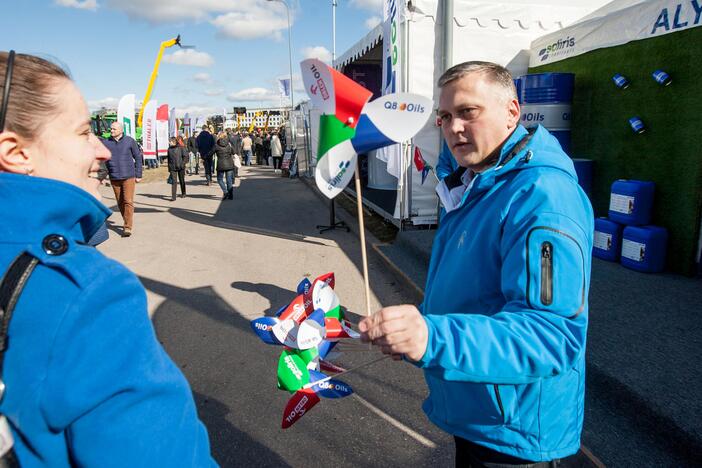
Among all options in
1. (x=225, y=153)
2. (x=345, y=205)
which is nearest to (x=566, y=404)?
(x=345, y=205)

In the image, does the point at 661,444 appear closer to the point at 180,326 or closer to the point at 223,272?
the point at 180,326

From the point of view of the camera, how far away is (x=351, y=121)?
1.89 m

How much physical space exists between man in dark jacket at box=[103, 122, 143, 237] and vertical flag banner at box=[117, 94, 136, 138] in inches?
233

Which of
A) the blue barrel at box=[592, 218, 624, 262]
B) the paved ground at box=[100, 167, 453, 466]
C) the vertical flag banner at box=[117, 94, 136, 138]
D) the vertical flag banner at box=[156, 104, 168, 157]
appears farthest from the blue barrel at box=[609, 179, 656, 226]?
the vertical flag banner at box=[156, 104, 168, 157]

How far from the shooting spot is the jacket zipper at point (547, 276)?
1.08 meters

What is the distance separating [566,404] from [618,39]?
549 cm

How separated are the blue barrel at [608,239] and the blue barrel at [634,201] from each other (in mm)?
115

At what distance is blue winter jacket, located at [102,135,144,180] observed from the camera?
7.82 metres

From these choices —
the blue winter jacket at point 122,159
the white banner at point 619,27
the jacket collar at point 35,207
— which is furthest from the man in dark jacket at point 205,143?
the jacket collar at point 35,207

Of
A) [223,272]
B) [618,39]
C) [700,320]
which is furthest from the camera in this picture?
[223,272]

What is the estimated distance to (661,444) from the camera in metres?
2.40

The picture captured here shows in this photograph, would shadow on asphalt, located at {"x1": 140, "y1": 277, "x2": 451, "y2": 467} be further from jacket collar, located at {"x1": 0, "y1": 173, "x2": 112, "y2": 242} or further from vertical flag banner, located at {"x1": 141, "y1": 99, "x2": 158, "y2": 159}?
vertical flag banner, located at {"x1": 141, "y1": 99, "x2": 158, "y2": 159}

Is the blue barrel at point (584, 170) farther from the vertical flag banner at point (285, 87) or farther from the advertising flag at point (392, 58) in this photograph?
the vertical flag banner at point (285, 87)

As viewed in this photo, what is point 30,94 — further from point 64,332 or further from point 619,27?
point 619,27
